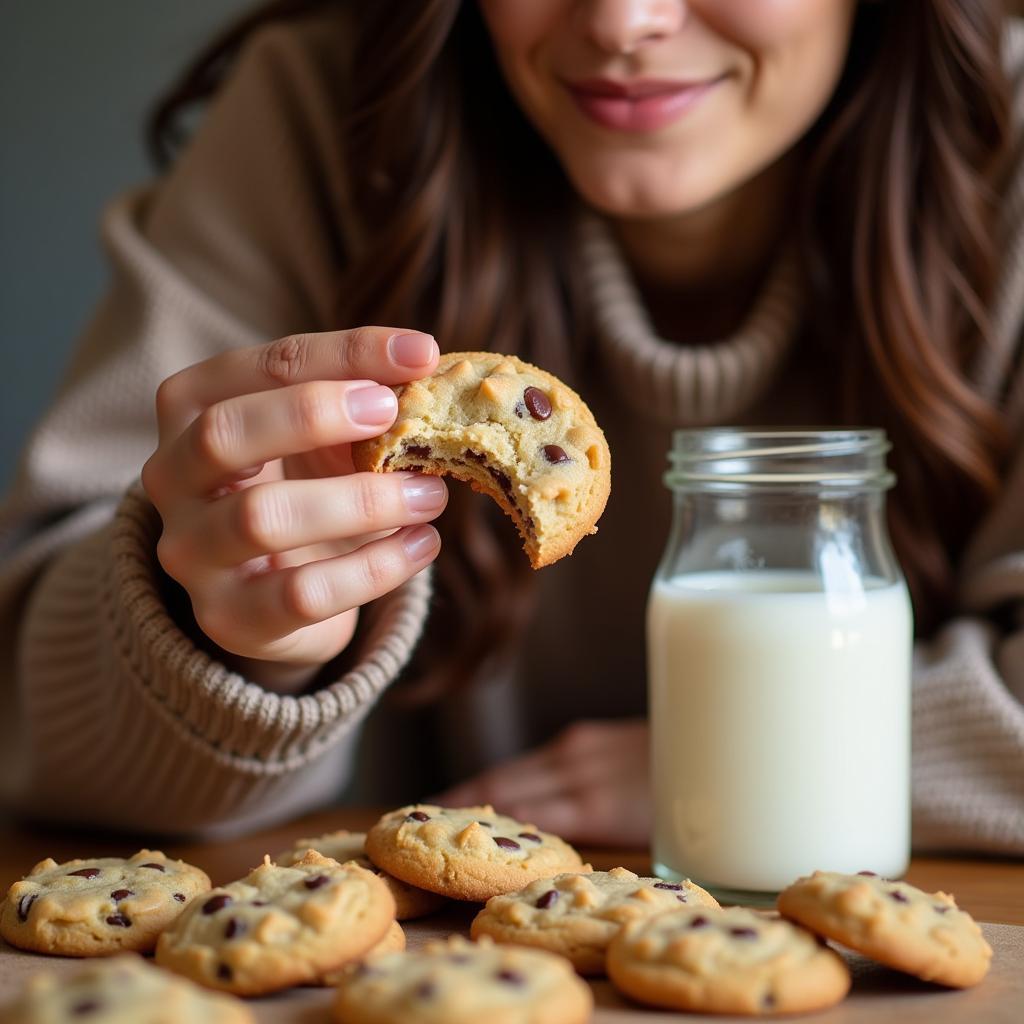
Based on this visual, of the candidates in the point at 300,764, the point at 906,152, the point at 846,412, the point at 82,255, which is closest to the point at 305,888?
the point at 300,764

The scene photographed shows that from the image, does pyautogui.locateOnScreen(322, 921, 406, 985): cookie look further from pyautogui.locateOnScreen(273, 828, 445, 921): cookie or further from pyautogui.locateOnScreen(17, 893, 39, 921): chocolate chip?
pyautogui.locateOnScreen(17, 893, 39, 921): chocolate chip

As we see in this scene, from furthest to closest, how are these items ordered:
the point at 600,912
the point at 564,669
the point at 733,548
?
the point at 564,669 < the point at 733,548 < the point at 600,912

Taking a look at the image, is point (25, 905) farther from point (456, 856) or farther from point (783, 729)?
point (783, 729)

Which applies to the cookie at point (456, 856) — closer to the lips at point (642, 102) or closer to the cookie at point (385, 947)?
the cookie at point (385, 947)

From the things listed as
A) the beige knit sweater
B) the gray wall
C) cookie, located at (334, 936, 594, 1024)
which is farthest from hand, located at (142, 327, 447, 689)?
the gray wall

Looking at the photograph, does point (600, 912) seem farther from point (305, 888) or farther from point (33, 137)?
point (33, 137)

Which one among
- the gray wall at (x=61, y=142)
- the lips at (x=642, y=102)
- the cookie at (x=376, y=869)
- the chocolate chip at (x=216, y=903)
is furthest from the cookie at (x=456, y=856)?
the gray wall at (x=61, y=142)
